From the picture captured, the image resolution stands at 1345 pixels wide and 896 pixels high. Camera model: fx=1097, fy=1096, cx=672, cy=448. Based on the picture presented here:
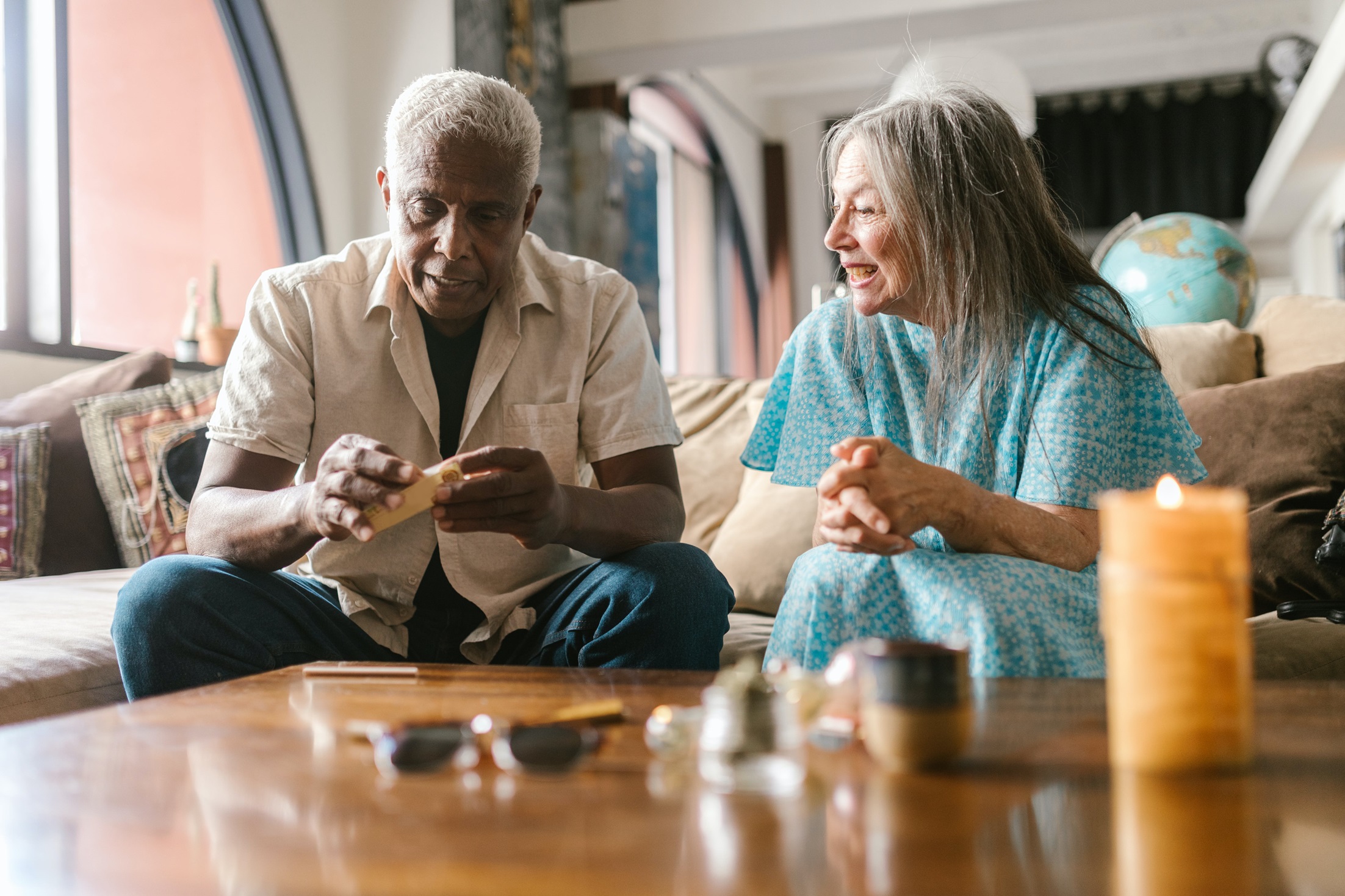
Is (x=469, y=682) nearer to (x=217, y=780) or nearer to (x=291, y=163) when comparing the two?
(x=217, y=780)

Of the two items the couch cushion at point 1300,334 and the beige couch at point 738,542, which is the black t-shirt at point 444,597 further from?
the couch cushion at point 1300,334

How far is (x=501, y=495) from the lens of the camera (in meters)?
1.20

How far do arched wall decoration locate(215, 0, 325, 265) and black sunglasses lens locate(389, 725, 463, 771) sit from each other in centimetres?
366

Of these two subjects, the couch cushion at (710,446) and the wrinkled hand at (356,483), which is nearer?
the wrinkled hand at (356,483)

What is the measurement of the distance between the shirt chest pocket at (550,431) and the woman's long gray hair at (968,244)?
0.51 metres

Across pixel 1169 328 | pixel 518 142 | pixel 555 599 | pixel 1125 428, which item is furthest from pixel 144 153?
pixel 1125 428

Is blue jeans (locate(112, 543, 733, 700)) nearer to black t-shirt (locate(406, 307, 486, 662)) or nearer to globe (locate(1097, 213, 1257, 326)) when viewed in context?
black t-shirt (locate(406, 307, 486, 662))

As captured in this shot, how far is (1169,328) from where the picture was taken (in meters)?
2.08

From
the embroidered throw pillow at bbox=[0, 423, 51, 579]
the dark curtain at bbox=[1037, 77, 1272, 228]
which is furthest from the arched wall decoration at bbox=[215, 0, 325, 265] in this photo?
the dark curtain at bbox=[1037, 77, 1272, 228]

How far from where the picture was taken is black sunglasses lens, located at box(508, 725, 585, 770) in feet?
2.21

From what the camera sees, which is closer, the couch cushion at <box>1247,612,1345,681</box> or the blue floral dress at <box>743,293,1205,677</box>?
the blue floral dress at <box>743,293,1205,677</box>

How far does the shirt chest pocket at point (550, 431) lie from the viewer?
61.7 inches

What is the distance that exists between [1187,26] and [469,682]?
764cm

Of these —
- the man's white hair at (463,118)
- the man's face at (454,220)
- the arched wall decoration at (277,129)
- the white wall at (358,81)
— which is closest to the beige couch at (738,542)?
the man's face at (454,220)
